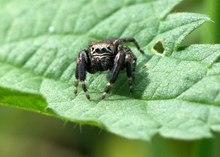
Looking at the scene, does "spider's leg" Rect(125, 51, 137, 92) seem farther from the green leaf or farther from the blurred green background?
the blurred green background

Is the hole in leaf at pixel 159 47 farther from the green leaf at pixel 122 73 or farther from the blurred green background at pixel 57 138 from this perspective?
the blurred green background at pixel 57 138

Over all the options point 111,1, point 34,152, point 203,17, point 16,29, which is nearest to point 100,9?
point 111,1

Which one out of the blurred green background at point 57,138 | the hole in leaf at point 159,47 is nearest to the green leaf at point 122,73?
the hole in leaf at point 159,47

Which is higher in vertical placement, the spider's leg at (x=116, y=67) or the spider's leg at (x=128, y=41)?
the spider's leg at (x=128, y=41)

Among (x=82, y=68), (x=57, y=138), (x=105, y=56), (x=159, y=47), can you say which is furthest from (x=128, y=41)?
(x=57, y=138)

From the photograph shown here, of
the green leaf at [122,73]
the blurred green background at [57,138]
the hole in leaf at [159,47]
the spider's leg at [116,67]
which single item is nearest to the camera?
the green leaf at [122,73]

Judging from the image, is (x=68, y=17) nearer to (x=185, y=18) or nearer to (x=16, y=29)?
(x=16, y=29)

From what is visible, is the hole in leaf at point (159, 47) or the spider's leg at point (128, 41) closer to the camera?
the hole in leaf at point (159, 47)

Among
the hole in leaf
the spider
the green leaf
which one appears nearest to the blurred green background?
the green leaf
